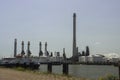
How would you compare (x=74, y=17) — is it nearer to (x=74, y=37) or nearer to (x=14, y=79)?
(x=74, y=37)

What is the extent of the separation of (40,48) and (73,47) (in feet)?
87.6

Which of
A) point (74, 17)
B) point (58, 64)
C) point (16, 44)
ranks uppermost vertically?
point (74, 17)

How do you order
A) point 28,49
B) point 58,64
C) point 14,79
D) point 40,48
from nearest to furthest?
point 14,79, point 58,64, point 28,49, point 40,48

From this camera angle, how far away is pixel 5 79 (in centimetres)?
2766

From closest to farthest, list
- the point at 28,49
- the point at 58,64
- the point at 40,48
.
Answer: the point at 58,64
the point at 28,49
the point at 40,48

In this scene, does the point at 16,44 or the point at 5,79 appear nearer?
the point at 5,79

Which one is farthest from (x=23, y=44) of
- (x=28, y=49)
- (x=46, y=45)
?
(x=46, y=45)

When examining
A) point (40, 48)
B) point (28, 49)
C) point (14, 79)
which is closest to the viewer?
point (14, 79)

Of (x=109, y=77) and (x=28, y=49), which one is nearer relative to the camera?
(x=109, y=77)

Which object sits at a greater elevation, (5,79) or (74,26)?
(74,26)

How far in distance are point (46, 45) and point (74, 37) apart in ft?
88.1

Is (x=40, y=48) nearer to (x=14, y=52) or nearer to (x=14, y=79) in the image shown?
(x=14, y=52)

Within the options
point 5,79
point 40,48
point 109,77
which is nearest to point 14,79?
point 5,79

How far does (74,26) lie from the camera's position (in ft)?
574
